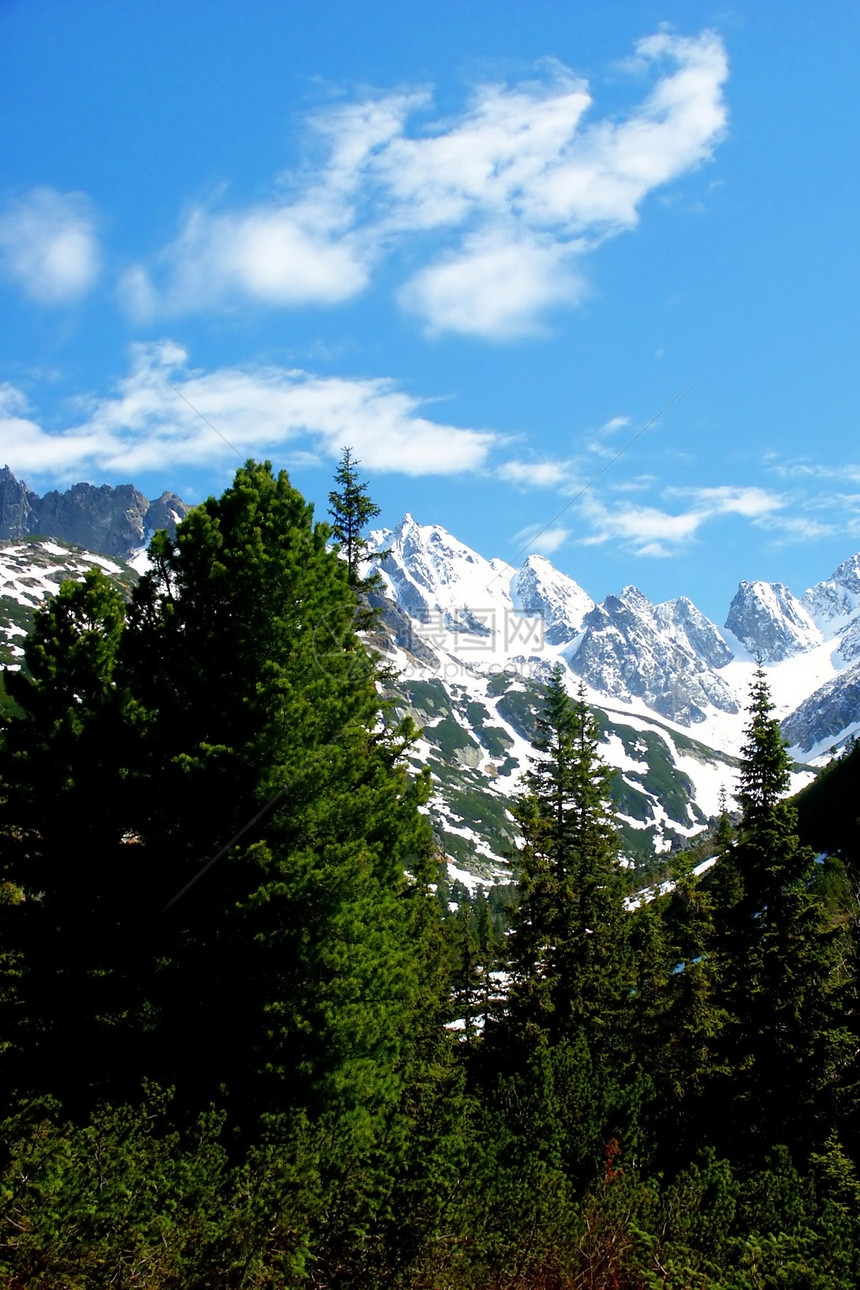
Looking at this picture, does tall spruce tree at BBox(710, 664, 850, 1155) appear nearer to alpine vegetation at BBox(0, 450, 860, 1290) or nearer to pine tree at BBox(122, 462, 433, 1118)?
alpine vegetation at BBox(0, 450, 860, 1290)

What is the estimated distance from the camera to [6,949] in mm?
15797

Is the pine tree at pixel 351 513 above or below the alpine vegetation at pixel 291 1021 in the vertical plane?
above

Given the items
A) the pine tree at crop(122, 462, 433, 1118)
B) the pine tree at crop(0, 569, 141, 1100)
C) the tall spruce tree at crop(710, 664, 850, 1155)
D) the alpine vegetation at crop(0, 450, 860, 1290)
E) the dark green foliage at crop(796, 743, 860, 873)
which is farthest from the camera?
the dark green foliage at crop(796, 743, 860, 873)

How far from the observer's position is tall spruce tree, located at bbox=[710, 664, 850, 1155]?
64.8 ft

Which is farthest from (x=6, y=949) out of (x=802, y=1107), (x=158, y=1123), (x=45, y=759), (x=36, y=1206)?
(x=802, y=1107)

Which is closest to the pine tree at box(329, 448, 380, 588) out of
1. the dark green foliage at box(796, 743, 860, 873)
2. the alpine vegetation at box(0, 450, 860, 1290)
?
the alpine vegetation at box(0, 450, 860, 1290)

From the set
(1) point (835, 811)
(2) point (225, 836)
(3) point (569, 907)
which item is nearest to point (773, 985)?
(3) point (569, 907)

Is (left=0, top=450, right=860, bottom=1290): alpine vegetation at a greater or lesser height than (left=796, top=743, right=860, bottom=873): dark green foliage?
lesser

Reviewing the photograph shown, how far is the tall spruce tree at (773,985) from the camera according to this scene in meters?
19.8

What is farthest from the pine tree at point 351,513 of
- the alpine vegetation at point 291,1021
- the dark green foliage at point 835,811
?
the dark green foliage at point 835,811

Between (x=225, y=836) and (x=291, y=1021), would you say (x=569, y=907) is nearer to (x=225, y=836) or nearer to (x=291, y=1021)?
(x=291, y=1021)

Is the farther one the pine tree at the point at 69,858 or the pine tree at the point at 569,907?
the pine tree at the point at 569,907

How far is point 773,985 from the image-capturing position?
20.9 meters

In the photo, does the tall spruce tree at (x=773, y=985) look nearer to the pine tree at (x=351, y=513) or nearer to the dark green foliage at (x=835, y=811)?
the pine tree at (x=351, y=513)
